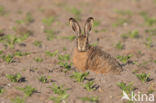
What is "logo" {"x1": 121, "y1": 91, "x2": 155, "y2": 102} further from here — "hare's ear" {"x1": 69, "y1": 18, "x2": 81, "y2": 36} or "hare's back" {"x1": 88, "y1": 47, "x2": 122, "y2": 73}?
"hare's ear" {"x1": 69, "y1": 18, "x2": 81, "y2": 36}

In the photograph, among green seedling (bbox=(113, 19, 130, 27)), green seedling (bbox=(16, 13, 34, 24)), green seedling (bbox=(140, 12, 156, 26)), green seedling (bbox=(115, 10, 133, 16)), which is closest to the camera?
green seedling (bbox=(16, 13, 34, 24))

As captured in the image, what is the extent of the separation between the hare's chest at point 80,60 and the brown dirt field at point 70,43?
0.18 meters

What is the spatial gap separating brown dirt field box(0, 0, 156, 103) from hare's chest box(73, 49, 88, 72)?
0.61 ft

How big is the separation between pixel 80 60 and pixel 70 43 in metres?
2.63

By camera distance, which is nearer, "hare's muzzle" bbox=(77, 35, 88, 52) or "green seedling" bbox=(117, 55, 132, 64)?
"hare's muzzle" bbox=(77, 35, 88, 52)

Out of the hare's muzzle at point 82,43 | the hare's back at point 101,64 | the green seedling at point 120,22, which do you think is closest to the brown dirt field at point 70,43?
the green seedling at point 120,22

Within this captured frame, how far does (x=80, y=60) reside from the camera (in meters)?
7.27

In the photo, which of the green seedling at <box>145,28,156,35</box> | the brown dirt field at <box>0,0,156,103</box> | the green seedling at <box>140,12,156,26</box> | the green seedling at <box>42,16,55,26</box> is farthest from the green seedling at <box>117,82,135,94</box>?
the green seedling at <box>140,12,156,26</box>

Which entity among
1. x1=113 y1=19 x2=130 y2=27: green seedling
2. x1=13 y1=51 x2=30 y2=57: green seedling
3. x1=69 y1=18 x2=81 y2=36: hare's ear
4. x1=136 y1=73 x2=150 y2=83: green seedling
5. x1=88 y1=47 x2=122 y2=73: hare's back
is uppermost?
x1=113 y1=19 x2=130 y2=27: green seedling

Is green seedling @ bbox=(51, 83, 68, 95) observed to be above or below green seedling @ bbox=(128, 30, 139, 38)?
below

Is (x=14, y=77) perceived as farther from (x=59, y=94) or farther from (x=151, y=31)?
(x=151, y=31)

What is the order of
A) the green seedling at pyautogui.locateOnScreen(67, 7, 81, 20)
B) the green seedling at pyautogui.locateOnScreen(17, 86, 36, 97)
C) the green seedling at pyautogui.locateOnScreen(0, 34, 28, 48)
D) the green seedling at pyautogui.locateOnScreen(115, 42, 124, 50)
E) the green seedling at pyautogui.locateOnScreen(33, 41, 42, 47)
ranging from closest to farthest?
the green seedling at pyautogui.locateOnScreen(17, 86, 36, 97), the green seedling at pyautogui.locateOnScreen(0, 34, 28, 48), the green seedling at pyautogui.locateOnScreen(33, 41, 42, 47), the green seedling at pyautogui.locateOnScreen(115, 42, 124, 50), the green seedling at pyautogui.locateOnScreen(67, 7, 81, 20)

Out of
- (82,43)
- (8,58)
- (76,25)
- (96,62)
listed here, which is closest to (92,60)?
(96,62)

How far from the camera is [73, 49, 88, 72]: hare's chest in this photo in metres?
7.22
